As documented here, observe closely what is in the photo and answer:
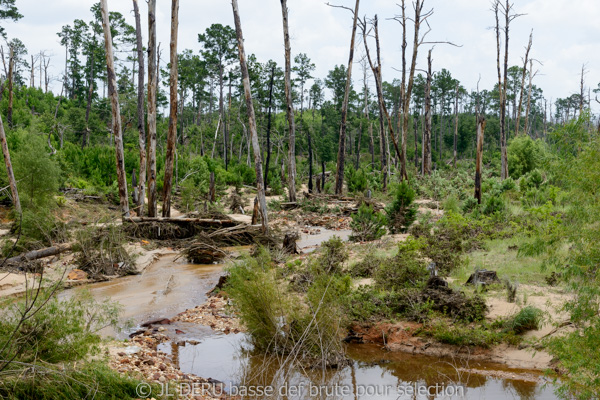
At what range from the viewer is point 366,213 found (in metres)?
14.0

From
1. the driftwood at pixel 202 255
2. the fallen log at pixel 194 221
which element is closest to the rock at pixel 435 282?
the driftwood at pixel 202 255

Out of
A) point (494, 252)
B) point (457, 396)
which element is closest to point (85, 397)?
point (457, 396)

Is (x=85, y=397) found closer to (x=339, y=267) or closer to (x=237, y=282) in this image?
(x=237, y=282)

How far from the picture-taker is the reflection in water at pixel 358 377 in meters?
5.40

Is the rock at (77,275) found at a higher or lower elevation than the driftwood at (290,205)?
lower

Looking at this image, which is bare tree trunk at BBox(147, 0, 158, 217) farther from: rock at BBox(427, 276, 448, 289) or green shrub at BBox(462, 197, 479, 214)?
rock at BBox(427, 276, 448, 289)

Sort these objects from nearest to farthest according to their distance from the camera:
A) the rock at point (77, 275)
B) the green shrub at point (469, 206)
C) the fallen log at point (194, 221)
Result: the rock at point (77, 275), the fallen log at point (194, 221), the green shrub at point (469, 206)

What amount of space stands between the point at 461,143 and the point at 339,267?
4966cm

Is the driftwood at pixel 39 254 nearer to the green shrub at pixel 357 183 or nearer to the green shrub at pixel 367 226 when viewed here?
the green shrub at pixel 367 226

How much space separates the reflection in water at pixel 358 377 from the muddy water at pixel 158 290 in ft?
4.68

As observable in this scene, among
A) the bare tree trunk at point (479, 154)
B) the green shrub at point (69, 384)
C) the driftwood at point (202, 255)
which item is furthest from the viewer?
the bare tree trunk at point (479, 154)

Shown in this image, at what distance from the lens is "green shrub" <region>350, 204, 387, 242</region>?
13393 mm

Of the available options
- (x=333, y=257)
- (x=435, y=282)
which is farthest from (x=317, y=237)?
(x=435, y=282)

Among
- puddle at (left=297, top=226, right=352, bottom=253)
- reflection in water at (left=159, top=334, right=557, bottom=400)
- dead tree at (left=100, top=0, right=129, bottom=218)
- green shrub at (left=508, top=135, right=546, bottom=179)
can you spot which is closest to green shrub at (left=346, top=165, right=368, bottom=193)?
puddle at (left=297, top=226, right=352, bottom=253)
